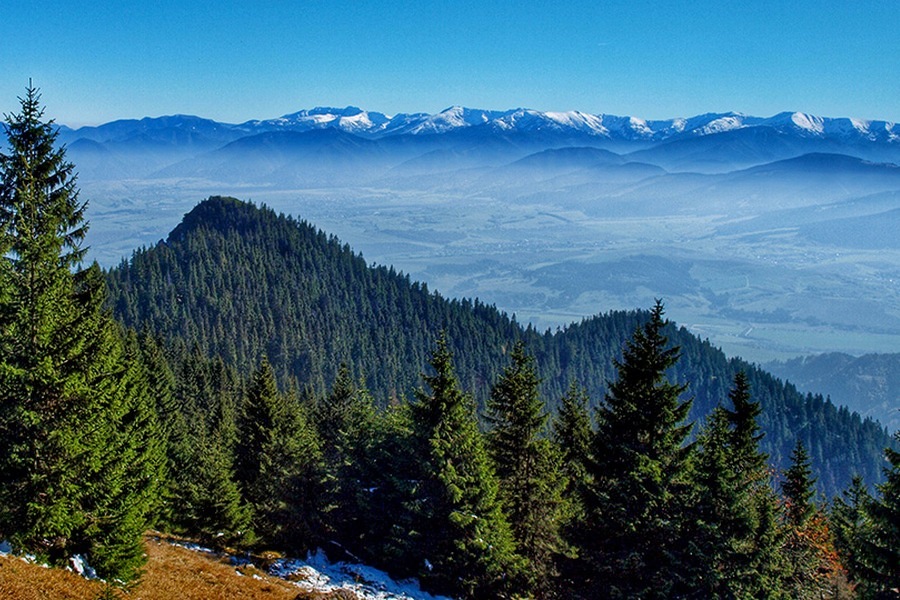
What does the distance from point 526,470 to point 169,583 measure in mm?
14473

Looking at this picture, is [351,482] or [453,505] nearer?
[453,505]

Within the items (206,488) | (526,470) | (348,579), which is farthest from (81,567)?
(526,470)

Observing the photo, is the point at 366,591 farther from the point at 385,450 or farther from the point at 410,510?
the point at 385,450

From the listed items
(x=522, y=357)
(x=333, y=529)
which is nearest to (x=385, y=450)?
(x=333, y=529)

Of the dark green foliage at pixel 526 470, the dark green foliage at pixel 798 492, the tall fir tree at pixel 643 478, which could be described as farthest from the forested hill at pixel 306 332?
the tall fir tree at pixel 643 478

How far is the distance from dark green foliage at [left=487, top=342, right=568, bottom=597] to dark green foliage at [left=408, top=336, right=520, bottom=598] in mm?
1347

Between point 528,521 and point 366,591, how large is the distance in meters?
7.51

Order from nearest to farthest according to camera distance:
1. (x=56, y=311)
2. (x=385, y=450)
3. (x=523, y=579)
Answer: (x=56, y=311), (x=523, y=579), (x=385, y=450)

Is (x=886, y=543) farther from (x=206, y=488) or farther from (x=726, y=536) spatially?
(x=206, y=488)

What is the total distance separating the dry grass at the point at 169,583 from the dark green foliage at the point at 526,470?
8.07 meters

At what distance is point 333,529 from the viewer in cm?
2906

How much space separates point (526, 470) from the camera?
84.4 feet

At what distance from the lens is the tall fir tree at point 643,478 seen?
21.0 metres

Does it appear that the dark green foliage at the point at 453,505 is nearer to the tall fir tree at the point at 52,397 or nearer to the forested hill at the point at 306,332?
the tall fir tree at the point at 52,397
